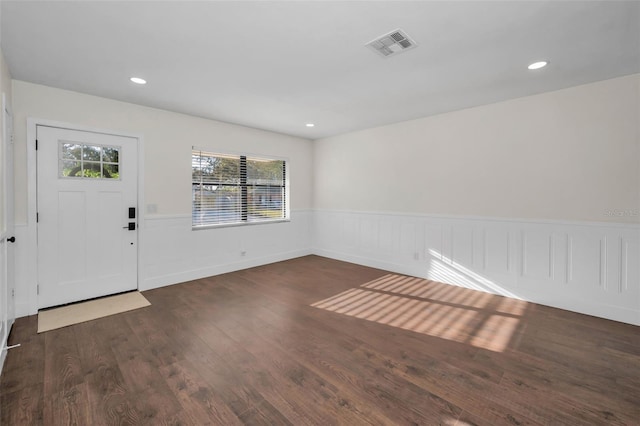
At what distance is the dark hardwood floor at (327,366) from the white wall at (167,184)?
727 millimetres

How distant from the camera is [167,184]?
171 inches

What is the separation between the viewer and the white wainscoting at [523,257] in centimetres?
321

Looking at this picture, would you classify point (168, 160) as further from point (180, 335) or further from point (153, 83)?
point (180, 335)

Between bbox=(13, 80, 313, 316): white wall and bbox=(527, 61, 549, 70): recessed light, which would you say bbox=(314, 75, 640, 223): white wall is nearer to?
bbox=(527, 61, 549, 70): recessed light

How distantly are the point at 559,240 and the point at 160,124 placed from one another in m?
5.60

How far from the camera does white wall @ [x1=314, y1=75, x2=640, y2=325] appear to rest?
10.5 ft

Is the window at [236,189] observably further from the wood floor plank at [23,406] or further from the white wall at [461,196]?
the wood floor plank at [23,406]

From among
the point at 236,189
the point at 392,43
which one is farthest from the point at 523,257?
the point at 236,189

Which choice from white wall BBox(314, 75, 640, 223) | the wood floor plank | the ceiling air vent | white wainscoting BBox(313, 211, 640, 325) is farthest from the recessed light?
the wood floor plank

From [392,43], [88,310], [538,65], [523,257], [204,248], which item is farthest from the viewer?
[204,248]

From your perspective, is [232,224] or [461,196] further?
[232,224]

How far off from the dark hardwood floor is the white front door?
1.95 feet

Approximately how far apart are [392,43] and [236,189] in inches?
146

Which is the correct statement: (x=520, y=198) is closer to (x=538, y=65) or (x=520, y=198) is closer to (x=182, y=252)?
(x=538, y=65)
